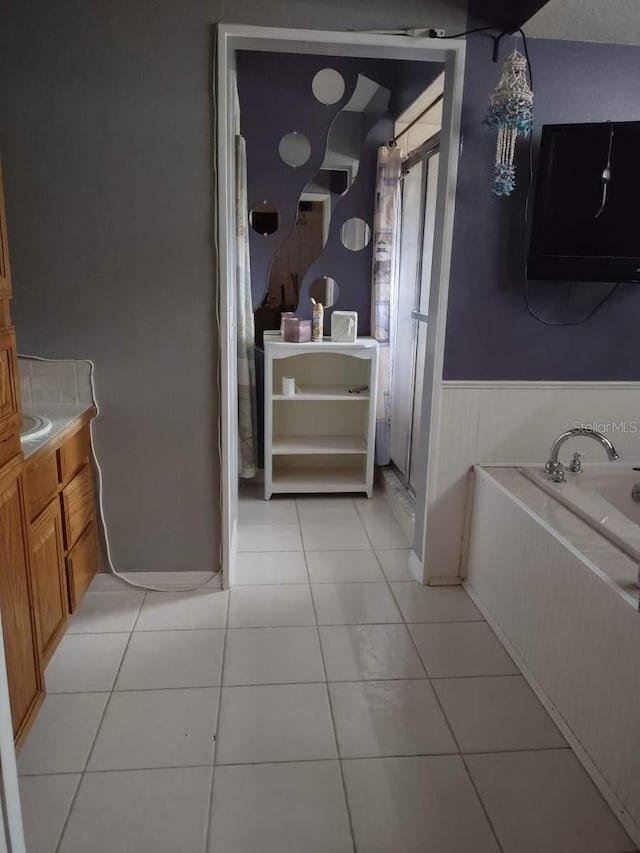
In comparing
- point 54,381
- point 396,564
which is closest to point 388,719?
point 396,564

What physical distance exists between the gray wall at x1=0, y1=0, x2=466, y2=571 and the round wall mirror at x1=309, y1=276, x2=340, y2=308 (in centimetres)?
159

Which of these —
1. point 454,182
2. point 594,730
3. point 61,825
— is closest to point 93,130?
point 454,182

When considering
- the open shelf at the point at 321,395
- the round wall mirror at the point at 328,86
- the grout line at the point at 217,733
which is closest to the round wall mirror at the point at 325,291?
Answer: the open shelf at the point at 321,395

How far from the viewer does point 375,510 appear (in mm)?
3625

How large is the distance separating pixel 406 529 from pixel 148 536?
4.44ft

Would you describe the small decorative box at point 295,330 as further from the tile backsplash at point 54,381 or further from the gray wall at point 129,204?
the tile backsplash at point 54,381

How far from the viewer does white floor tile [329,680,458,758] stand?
1815 millimetres

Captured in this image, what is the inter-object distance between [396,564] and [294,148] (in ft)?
8.08

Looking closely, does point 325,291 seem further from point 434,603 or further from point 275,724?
point 275,724

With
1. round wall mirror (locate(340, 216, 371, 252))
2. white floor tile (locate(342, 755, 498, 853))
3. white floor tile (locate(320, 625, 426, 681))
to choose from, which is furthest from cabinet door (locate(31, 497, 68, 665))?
round wall mirror (locate(340, 216, 371, 252))

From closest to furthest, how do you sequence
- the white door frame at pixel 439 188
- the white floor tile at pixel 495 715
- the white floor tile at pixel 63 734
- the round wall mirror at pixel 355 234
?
the white floor tile at pixel 63 734 → the white floor tile at pixel 495 715 → the white door frame at pixel 439 188 → the round wall mirror at pixel 355 234

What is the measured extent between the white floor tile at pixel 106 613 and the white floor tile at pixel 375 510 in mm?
1376

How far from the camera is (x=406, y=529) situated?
130 inches

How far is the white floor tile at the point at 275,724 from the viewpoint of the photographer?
178cm
